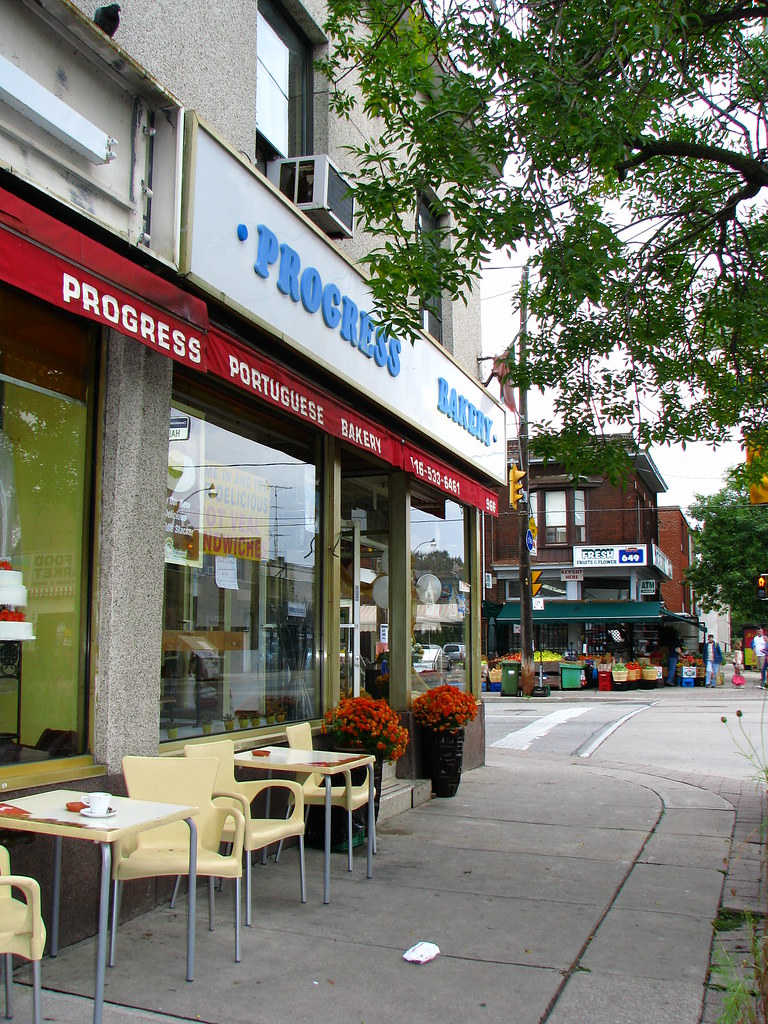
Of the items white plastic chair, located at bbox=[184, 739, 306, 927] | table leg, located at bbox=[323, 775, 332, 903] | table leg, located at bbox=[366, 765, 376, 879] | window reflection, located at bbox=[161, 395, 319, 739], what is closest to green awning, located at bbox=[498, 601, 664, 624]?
window reflection, located at bbox=[161, 395, 319, 739]

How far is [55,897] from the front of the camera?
4312 mm

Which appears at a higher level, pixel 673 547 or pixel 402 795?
pixel 673 547

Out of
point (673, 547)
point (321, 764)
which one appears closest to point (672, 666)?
point (673, 547)

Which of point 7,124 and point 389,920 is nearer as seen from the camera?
point 7,124

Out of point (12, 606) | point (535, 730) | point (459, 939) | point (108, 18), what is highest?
point (108, 18)

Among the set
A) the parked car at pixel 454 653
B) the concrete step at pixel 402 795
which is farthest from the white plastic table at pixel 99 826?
the parked car at pixel 454 653

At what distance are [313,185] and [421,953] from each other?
237 inches

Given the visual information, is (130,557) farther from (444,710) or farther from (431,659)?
(431,659)

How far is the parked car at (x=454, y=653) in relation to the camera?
440 inches

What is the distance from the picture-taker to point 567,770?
11.4 metres

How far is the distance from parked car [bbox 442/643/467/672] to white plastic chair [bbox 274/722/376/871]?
4.50 meters

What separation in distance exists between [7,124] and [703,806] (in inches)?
329

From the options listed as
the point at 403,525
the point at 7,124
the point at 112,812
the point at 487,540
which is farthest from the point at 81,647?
the point at 487,540

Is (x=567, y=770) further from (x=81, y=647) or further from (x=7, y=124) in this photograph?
(x=7, y=124)
